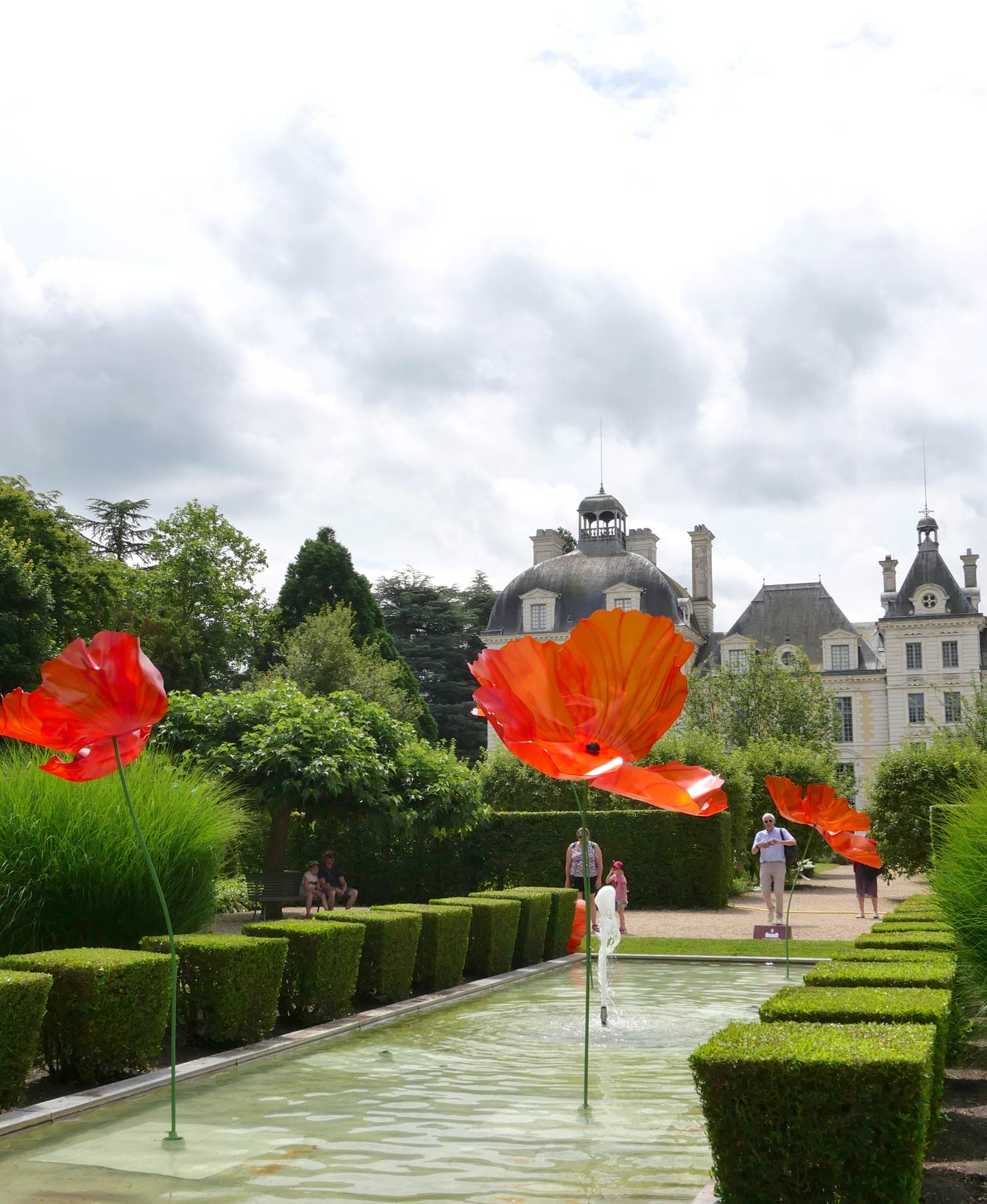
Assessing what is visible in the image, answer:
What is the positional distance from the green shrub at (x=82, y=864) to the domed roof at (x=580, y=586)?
4682 cm

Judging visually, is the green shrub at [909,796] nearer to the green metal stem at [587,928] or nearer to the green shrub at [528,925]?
the green shrub at [528,925]

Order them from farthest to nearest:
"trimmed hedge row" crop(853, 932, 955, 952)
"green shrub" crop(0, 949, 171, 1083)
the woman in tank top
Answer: the woman in tank top < "trimmed hedge row" crop(853, 932, 955, 952) < "green shrub" crop(0, 949, 171, 1083)

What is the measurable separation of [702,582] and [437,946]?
52.9 meters

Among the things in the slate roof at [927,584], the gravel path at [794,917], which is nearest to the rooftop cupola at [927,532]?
the slate roof at [927,584]

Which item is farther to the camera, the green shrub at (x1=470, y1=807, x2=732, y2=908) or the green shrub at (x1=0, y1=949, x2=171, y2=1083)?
the green shrub at (x1=470, y1=807, x2=732, y2=908)

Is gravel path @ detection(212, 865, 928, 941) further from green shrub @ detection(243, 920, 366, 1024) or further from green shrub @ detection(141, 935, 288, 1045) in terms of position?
green shrub @ detection(141, 935, 288, 1045)

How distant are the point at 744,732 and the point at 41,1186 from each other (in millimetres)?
40415

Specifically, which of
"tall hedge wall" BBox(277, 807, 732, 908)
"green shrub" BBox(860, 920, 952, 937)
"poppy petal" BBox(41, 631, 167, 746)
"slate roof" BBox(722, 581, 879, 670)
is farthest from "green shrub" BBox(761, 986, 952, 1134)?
"slate roof" BBox(722, 581, 879, 670)

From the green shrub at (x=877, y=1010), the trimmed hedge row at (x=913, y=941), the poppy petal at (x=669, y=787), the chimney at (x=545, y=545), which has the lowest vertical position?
the green shrub at (x=877, y=1010)

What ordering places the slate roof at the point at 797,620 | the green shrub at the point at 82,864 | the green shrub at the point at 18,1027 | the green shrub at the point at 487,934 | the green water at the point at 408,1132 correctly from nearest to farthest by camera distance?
1. the green water at the point at 408,1132
2. the green shrub at the point at 18,1027
3. the green shrub at the point at 82,864
4. the green shrub at the point at 487,934
5. the slate roof at the point at 797,620

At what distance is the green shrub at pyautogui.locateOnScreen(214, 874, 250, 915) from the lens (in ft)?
33.2

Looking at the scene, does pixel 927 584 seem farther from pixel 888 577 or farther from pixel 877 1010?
pixel 877 1010

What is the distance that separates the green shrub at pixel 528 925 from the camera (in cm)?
1350

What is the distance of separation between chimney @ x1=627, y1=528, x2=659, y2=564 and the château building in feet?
5.01
